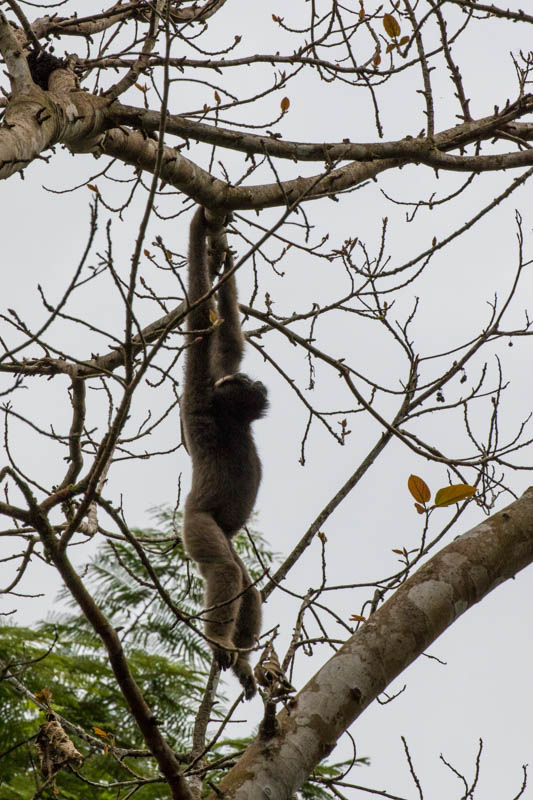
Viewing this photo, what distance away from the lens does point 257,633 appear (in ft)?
23.2

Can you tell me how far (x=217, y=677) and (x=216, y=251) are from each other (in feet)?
10.7

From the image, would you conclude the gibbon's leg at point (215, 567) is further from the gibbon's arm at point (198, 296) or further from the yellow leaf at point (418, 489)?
the yellow leaf at point (418, 489)

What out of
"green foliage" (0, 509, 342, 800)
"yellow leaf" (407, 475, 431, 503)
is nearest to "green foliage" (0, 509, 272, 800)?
"green foliage" (0, 509, 342, 800)

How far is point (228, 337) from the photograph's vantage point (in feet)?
25.4

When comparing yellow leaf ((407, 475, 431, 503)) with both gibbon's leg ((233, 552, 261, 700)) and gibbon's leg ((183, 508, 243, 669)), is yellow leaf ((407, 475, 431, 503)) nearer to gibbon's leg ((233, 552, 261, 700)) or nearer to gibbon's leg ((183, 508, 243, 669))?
gibbon's leg ((183, 508, 243, 669))

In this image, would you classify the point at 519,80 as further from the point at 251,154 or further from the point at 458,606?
the point at 458,606

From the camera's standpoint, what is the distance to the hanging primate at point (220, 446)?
685 cm

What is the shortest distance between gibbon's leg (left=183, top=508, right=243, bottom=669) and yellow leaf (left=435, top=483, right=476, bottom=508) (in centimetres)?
280

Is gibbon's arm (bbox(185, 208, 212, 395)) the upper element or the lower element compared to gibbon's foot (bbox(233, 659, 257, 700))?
upper

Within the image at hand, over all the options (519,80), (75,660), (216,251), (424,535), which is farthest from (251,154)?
(75,660)

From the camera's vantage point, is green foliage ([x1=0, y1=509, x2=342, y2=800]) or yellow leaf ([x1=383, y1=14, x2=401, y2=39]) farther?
green foliage ([x1=0, y1=509, x2=342, y2=800])

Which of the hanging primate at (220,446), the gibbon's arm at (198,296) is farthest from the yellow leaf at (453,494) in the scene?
the hanging primate at (220,446)

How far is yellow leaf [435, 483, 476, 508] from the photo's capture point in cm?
399

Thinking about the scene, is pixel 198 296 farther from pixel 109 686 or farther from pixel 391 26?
pixel 109 686
